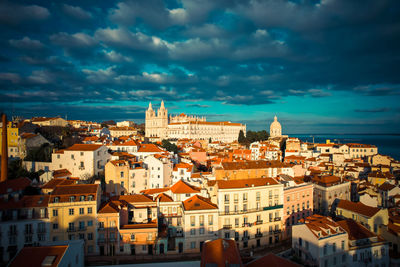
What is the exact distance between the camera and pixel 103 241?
25062mm

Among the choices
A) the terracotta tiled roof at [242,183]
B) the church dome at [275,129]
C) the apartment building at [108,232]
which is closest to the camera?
the apartment building at [108,232]

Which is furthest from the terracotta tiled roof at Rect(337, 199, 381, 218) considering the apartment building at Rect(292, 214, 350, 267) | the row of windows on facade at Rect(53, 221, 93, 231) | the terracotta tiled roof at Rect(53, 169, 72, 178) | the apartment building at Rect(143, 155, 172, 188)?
the terracotta tiled roof at Rect(53, 169, 72, 178)

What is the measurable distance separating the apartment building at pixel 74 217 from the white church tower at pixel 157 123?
98696mm

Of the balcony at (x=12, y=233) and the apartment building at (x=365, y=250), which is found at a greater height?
the balcony at (x=12, y=233)

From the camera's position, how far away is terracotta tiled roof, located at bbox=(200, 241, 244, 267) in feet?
55.4

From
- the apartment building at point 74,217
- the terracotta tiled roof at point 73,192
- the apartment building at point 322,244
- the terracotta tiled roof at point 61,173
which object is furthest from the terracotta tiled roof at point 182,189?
the terracotta tiled roof at point 61,173

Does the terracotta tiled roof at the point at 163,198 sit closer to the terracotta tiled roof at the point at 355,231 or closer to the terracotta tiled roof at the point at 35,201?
the terracotta tiled roof at the point at 35,201

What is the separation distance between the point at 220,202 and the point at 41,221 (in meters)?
18.0

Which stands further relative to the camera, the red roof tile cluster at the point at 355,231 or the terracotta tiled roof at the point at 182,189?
the terracotta tiled roof at the point at 182,189

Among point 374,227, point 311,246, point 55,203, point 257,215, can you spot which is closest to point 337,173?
point 374,227

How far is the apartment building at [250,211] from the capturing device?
27.4 metres

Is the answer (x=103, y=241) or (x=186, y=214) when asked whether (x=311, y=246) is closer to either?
(x=186, y=214)

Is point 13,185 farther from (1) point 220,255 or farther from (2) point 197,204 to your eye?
(1) point 220,255

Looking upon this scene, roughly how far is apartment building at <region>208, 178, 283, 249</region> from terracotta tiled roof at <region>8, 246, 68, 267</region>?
16.1 meters
